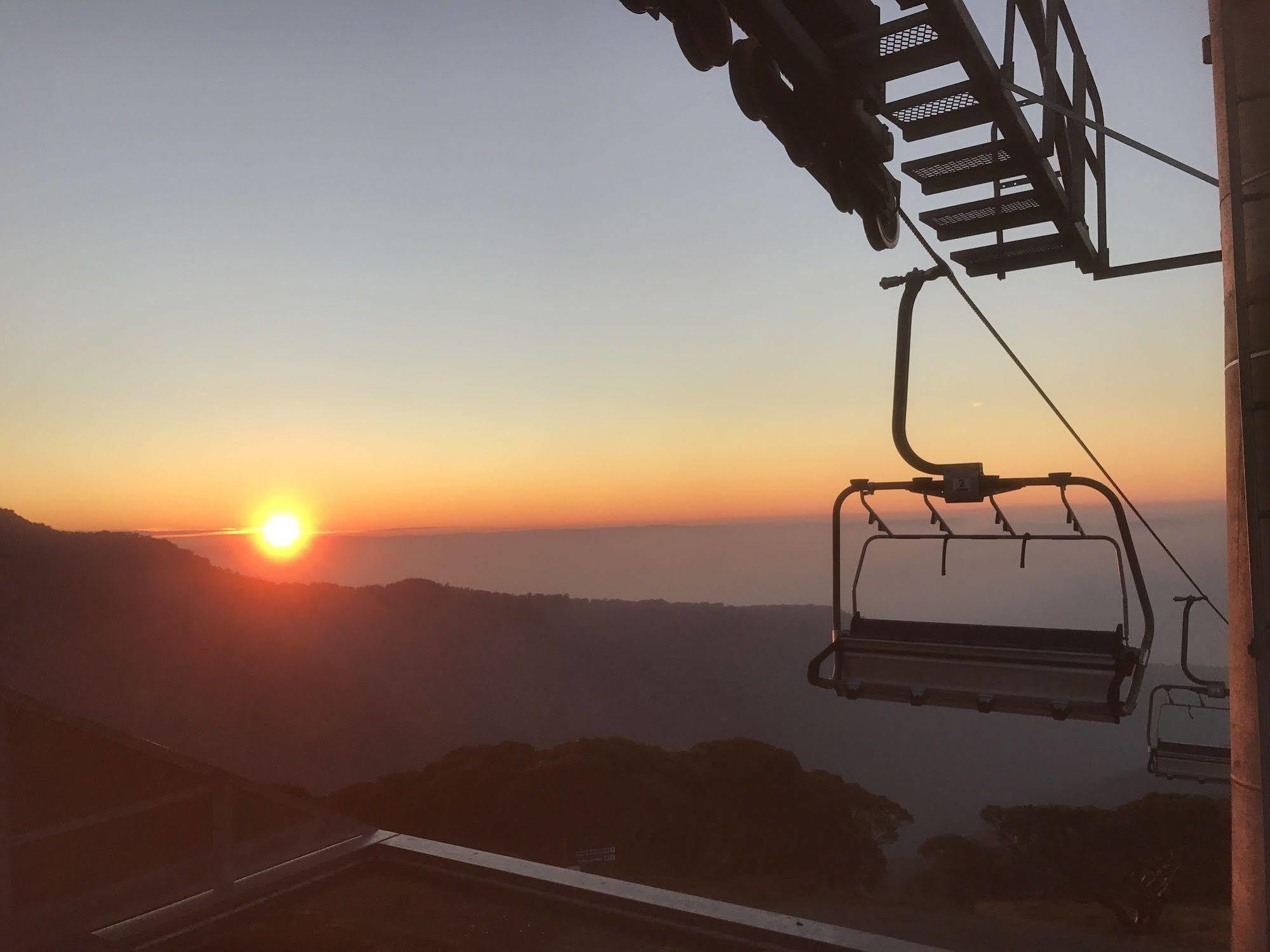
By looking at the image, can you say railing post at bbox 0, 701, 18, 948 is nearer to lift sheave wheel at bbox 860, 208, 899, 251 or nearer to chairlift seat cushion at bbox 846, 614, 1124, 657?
chairlift seat cushion at bbox 846, 614, 1124, 657

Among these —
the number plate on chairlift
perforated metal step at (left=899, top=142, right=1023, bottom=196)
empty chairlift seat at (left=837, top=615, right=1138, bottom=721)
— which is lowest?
empty chairlift seat at (left=837, top=615, right=1138, bottom=721)

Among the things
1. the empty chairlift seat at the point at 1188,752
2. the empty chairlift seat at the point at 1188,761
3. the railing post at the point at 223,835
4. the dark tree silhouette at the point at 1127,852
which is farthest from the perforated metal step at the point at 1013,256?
the dark tree silhouette at the point at 1127,852

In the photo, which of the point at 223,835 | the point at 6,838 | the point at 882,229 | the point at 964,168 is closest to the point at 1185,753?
the point at 964,168

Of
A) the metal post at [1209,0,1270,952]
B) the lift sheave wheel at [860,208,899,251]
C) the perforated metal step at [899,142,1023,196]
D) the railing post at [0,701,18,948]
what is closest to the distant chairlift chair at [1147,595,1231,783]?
the metal post at [1209,0,1270,952]

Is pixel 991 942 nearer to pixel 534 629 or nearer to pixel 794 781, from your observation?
pixel 794 781

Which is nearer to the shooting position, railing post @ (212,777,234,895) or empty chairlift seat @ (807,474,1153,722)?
empty chairlift seat @ (807,474,1153,722)

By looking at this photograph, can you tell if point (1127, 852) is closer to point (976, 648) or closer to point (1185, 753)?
point (1185, 753)

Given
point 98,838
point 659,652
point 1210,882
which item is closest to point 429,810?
point 1210,882
